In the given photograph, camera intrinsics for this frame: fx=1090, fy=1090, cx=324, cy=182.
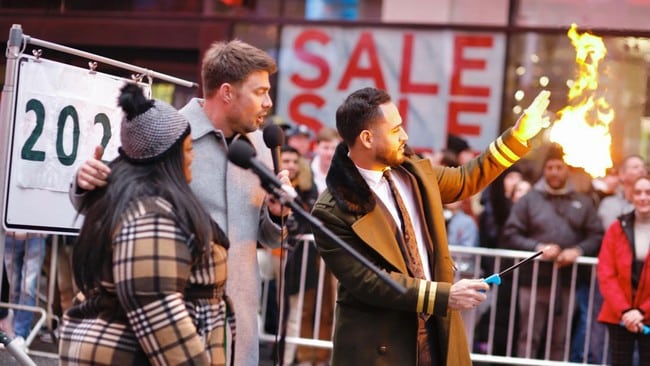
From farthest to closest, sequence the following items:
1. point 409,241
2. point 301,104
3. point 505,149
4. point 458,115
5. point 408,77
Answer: point 301,104
point 408,77
point 458,115
point 505,149
point 409,241

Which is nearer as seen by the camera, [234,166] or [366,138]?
[234,166]

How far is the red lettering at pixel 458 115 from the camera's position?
12430 mm

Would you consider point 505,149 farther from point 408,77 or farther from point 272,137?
point 408,77

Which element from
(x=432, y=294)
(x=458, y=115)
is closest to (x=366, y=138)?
(x=432, y=294)

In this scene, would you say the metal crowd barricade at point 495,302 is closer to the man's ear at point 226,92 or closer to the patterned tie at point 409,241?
the patterned tie at point 409,241

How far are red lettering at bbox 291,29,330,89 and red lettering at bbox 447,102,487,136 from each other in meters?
1.56

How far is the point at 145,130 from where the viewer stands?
3.85 m

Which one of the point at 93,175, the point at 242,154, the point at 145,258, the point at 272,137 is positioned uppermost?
the point at 272,137

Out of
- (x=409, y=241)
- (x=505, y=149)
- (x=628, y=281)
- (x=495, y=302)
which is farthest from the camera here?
(x=495, y=302)

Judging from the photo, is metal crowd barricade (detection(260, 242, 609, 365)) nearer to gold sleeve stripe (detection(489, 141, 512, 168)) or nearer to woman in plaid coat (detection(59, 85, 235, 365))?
gold sleeve stripe (detection(489, 141, 512, 168))

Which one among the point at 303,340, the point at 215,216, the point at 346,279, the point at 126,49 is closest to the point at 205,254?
the point at 215,216

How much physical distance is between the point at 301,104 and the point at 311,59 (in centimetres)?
55

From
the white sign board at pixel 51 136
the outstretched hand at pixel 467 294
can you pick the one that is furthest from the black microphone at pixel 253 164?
the white sign board at pixel 51 136

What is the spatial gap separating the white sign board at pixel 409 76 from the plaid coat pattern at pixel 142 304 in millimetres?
8856
